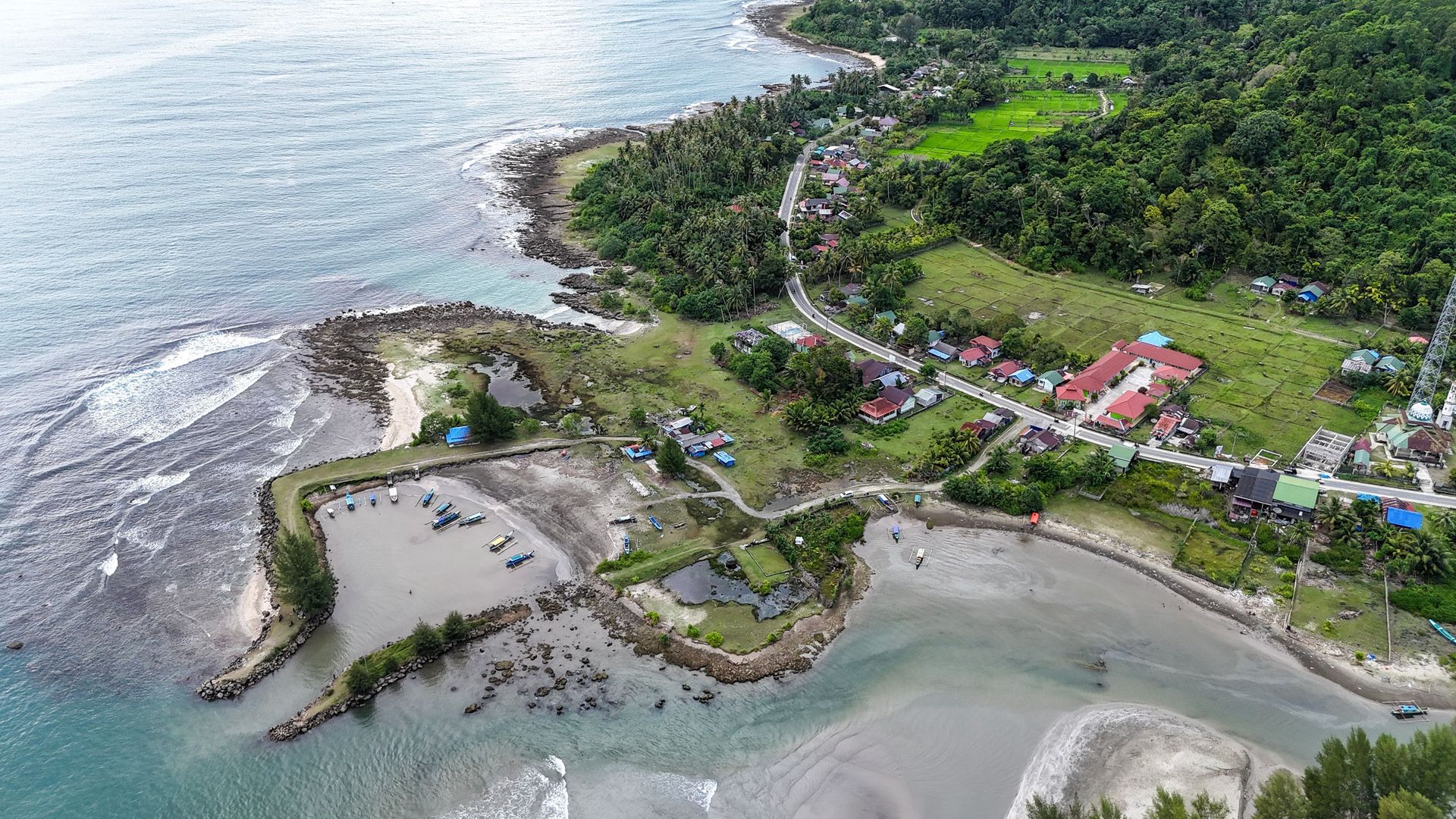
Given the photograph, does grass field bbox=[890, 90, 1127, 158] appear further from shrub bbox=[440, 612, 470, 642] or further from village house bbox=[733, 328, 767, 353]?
shrub bbox=[440, 612, 470, 642]

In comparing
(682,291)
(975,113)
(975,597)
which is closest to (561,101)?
(975,113)

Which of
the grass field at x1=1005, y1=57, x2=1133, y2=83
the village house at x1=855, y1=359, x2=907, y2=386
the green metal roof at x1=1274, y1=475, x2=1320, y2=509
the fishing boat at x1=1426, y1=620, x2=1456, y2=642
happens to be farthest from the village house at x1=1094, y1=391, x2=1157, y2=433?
the grass field at x1=1005, y1=57, x2=1133, y2=83

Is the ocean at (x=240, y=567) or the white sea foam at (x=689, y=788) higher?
the ocean at (x=240, y=567)

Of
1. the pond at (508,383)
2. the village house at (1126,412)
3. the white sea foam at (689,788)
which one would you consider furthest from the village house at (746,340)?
the white sea foam at (689,788)

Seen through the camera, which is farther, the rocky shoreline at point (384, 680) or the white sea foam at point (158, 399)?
the white sea foam at point (158, 399)

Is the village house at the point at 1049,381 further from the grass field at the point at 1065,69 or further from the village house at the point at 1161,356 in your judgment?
the grass field at the point at 1065,69
